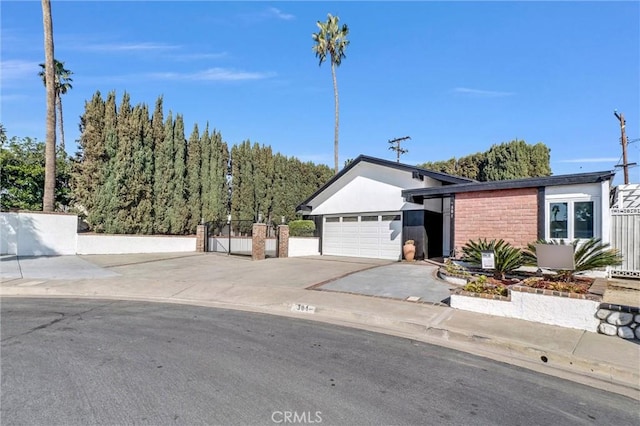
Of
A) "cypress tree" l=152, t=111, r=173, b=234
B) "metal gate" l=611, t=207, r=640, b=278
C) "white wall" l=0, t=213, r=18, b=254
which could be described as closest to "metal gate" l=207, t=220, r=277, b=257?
"cypress tree" l=152, t=111, r=173, b=234

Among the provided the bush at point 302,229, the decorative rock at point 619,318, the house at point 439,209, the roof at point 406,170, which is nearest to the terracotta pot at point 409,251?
the house at point 439,209

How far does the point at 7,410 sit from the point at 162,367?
58.7 inches

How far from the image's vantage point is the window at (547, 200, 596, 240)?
36.3 ft

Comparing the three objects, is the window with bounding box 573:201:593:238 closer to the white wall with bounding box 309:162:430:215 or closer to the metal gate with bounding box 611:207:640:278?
the metal gate with bounding box 611:207:640:278

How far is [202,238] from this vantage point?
22203 mm

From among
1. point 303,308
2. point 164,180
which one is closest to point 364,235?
point 303,308

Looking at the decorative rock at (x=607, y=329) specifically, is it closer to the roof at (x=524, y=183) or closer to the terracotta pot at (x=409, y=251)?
the roof at (x=524, y=183)

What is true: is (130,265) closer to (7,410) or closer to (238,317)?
(238,317)

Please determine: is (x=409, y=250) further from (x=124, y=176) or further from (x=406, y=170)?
(x=124, y=176)

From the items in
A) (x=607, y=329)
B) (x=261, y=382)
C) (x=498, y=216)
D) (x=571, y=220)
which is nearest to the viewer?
(x=261, y=382)

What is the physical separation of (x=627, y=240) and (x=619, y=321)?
6.79 meters

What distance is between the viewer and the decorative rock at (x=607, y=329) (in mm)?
6303

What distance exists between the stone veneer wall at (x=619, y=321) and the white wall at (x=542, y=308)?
10cm

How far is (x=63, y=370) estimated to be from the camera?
4.43 metres
